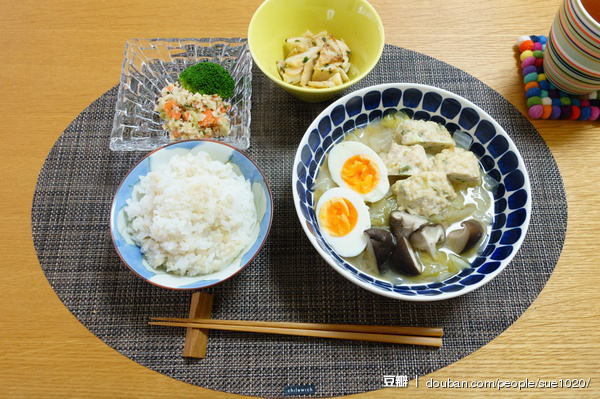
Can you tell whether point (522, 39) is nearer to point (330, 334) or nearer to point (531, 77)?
point (531, 77)

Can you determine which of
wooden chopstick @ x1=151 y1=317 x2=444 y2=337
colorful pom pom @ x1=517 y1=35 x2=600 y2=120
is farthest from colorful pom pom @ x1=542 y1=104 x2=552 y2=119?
wooden chopstick @ x1=151 y1=317 x2=444 y2=337

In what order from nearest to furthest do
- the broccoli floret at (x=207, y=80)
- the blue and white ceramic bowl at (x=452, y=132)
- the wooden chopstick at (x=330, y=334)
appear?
the blue and white ceramic bowl at (x=452, y=132), the wooden chopstick at (x=330, y=334), the broccoli floret at (x=207, y=80)

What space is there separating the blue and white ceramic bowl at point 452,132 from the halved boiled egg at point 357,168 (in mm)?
81

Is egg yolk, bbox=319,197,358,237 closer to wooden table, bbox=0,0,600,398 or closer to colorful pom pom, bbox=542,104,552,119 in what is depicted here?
wooden table, bbox=0,0,600,398

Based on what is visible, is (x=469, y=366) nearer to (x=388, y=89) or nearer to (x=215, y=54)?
(x=388, y=89)

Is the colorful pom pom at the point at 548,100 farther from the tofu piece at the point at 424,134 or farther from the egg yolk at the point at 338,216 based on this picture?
the egg yolk at the point at 338,216

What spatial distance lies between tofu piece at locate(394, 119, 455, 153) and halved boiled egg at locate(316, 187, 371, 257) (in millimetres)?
380

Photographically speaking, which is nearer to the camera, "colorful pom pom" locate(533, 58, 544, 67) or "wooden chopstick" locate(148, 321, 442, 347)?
"wooden chopstick" locate(148, 321, 442, 347)

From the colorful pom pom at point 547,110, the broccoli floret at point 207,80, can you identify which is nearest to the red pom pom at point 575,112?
the colorful pom pom at point 547,110

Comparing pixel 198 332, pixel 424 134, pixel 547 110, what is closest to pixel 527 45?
pixel 547 110

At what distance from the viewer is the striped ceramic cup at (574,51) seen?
1653 millimetres

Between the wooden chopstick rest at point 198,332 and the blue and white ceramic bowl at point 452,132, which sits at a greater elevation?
the blue and white ceramic bowl at point 452,132

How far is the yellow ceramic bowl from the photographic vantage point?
1860 mm

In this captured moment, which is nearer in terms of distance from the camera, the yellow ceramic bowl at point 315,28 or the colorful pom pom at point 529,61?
the yellow ceramic bowl at point 315,28
